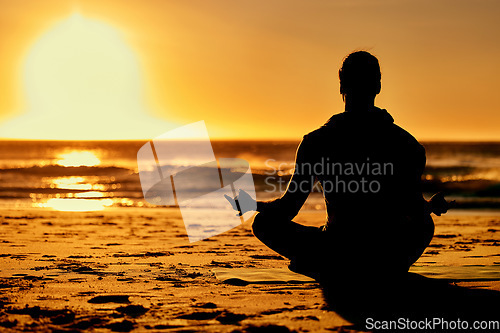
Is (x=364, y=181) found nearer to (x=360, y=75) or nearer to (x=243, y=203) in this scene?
(x=360, y=75)

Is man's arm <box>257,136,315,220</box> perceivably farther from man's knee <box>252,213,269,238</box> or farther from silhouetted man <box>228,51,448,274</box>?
man's knee <box>252,213,269,238</box>

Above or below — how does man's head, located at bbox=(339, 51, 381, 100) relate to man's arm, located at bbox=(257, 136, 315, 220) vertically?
above

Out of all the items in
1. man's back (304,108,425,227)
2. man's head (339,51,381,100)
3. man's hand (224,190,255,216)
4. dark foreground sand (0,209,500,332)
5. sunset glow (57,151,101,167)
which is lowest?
dark foreground sand (0,209,500,332)

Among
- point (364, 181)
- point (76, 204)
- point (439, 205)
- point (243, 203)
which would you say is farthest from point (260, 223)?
point (76, 204)

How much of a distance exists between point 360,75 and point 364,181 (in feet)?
1.97

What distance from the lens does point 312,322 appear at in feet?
9.43

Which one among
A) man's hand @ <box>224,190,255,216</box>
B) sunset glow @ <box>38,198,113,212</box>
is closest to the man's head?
man's hand @ <box>224,190,255,216</box>

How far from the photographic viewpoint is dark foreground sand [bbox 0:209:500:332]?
9.45 ft

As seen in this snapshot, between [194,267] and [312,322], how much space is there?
79.4 inches

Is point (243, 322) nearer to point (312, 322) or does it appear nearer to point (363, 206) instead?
point (312, 322)

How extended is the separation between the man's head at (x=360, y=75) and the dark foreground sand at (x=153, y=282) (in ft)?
4.23

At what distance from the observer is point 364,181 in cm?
303

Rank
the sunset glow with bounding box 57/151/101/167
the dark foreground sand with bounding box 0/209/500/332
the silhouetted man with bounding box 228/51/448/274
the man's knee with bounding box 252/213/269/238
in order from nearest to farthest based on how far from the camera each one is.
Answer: the dark foreground sand with bounding box 0/209/500/332 → the silhouetted man with bounding box 228/51/448/274 → the man's knee with bounding box 252/213/269/238 → the sunset glow with bounding box 57/151/101/167

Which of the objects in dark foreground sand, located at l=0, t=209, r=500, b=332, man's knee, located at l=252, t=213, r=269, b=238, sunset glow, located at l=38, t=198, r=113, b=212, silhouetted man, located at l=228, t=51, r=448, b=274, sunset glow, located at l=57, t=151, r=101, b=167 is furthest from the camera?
sunset glow, located at l=57, t=151, r=101, b=167
